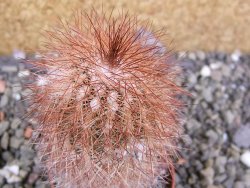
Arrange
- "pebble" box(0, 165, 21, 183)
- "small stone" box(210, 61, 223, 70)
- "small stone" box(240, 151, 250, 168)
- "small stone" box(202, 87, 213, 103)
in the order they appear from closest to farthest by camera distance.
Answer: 1. "pebble" box(0, 165, 21, 183)
2. "small stone" box(240, 151, 250, 168)
3. "small stone" box(202, 87, 213, 103)
4. "small stone" box(210, 61, 223, 70)

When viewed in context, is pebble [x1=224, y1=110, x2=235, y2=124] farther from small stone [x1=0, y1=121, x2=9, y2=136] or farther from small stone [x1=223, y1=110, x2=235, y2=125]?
small stone [x1=0, y1=121, x2=9, y2=136]

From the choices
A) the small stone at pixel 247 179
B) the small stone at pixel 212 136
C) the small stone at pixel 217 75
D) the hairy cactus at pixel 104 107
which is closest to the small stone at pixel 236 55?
the small stone at pixel 217 75

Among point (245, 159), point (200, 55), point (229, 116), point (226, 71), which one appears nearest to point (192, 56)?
point (200, 55)

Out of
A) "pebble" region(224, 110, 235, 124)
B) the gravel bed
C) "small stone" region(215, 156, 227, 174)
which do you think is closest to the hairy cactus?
the gravel bed

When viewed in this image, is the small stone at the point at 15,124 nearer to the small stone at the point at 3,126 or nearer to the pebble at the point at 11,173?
the small stone at the point at 3,126

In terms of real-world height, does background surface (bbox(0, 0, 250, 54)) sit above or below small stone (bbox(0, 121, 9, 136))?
above

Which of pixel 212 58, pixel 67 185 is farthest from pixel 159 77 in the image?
pixel 212 58
